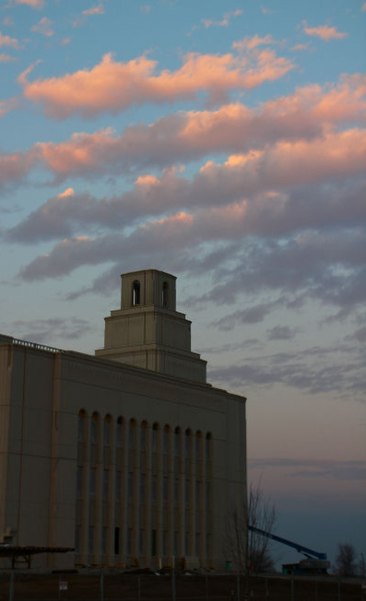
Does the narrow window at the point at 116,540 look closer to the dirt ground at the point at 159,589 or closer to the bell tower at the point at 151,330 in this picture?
the dirt ground at the point at 159,589

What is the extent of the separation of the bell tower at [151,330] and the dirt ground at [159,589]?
88.0 feet

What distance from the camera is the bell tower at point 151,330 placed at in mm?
90562

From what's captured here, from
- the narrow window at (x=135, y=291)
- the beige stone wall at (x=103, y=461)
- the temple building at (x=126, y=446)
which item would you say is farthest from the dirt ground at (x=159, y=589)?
the narrow window at (x=135, y=291)

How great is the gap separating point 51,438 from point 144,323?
21976 millimetres

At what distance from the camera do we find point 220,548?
88.4 meters

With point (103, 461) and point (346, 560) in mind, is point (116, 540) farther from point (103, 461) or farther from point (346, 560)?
point (346, 560)

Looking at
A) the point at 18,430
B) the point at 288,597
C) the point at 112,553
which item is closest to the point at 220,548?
the point at 112,553

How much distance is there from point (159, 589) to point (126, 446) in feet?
80.2

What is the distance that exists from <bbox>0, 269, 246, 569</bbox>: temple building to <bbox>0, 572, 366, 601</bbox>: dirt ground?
10.3 m

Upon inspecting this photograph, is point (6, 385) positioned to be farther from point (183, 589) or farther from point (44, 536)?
point (183, 589)

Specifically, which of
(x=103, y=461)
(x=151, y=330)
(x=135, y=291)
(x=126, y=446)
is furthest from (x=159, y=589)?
(x=135, y=291)

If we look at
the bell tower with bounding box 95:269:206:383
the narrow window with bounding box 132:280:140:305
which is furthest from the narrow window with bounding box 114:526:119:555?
the narrow window with bounding box 132:280:140:305

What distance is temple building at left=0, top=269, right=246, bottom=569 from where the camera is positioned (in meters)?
69.8

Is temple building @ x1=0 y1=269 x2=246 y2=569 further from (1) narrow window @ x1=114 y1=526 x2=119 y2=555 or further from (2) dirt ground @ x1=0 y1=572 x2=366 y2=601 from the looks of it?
(2) dirt ground @ x1=0 y1=572 x2=366 y2=601
